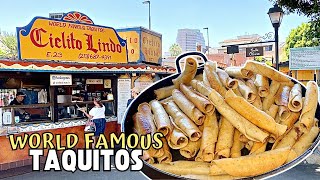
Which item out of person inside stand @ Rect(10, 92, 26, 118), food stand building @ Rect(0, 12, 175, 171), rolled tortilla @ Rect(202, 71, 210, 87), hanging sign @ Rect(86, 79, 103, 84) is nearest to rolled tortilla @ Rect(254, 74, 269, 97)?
rolled tortilla @ Rect(202, 71, 210, 87)

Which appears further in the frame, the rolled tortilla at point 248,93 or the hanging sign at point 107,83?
the hanging sign at point 107,83

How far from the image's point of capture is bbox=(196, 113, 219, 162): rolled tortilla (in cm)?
130

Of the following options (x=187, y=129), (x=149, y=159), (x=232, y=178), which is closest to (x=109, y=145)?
(x=149, y=159)

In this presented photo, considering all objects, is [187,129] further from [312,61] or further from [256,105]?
[312,61]

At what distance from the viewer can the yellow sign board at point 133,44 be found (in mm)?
9070

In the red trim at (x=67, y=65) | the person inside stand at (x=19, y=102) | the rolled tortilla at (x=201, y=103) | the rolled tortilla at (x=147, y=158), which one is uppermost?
the red trim at (x=67, y=65)

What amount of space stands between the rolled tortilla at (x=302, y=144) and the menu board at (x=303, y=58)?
16.5ft

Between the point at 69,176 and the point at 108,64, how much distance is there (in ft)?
10.1

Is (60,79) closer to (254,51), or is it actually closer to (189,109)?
(254,51)

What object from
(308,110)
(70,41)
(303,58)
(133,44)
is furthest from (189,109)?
(133,44)

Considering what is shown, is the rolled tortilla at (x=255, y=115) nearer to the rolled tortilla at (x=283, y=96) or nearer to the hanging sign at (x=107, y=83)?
the rolled tortilla at (x=283, y=96)

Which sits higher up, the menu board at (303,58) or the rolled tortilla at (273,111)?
the menu board at (303,58)

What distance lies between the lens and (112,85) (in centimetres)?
866

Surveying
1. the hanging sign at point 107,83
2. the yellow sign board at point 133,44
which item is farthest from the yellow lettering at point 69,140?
the yellow sign board at point 133,44
